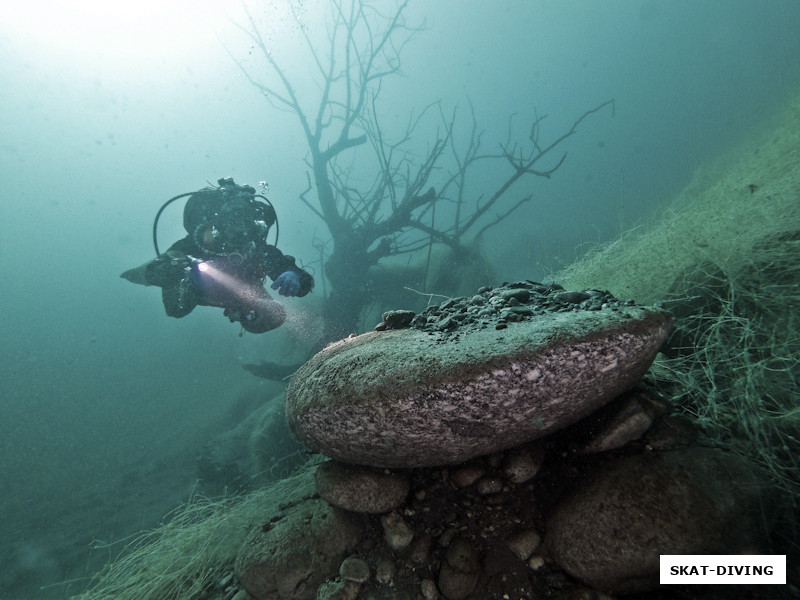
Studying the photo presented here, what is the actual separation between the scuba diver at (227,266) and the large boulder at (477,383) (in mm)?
4317

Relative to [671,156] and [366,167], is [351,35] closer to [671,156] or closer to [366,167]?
[671,156]

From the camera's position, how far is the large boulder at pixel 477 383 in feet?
4.42

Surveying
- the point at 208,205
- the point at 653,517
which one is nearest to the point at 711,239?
the point at 653,517

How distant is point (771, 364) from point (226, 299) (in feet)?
22.5

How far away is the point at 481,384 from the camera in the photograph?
4.41ft

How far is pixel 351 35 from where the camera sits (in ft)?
38.5

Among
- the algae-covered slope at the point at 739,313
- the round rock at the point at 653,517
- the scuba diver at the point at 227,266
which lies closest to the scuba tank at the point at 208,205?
the scuba diver at the point at 227,266

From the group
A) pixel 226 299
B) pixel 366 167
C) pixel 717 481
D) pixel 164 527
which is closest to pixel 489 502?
pixel 717 481

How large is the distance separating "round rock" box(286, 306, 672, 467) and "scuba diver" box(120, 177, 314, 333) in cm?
437

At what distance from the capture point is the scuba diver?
5666 millimetres

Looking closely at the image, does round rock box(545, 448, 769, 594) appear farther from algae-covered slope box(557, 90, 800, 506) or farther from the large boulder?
the large boulder

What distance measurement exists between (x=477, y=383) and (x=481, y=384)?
0.06ft

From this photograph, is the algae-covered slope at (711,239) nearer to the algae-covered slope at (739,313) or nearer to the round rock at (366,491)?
the algae-covered slope at (739,313)

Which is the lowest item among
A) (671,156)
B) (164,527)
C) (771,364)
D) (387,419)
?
(771,364)
